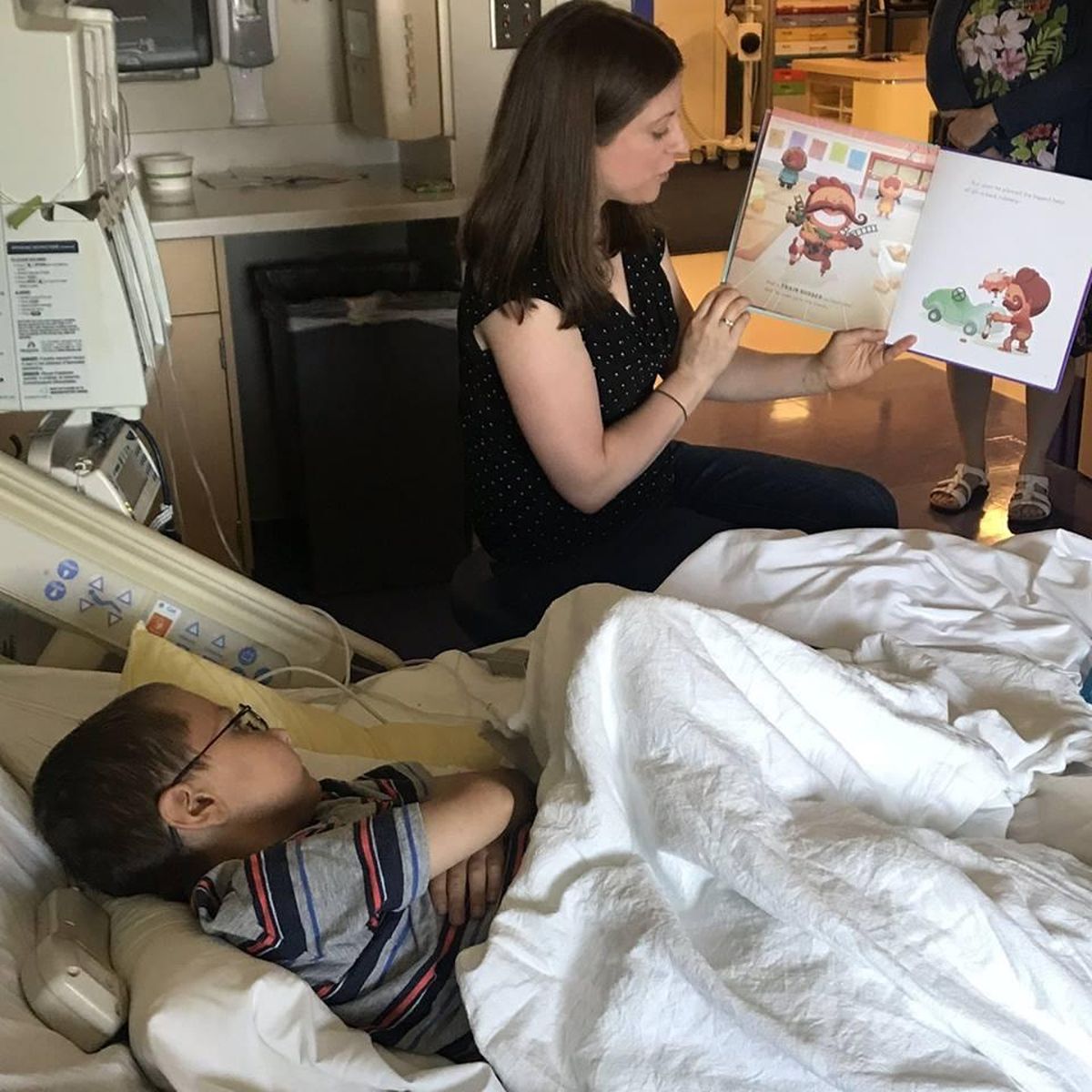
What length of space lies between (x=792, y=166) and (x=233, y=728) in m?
1.19

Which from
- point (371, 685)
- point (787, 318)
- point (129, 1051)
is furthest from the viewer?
point (787, 318)

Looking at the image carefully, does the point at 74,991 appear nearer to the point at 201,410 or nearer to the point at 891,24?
the point at 201,410

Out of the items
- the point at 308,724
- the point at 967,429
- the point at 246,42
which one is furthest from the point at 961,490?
the point at 308,724

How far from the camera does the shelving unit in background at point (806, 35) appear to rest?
7.41 m

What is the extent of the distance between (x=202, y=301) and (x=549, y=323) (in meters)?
1.25

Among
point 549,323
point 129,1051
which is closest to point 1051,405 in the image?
point 549,323

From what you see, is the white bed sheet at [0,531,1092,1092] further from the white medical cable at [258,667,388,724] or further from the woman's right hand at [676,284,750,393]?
the woman's right hand at [676,284,750,393]

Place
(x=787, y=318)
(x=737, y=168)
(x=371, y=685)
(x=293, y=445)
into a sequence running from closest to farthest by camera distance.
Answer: (x=371, y=685)
(x=787, y=318)
(x=293, y=445)
(x=737, y=168)

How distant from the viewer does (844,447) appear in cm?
393

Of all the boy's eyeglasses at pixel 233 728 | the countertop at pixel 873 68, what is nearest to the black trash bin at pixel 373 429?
the boy's eyeglasses at pixel 233 728

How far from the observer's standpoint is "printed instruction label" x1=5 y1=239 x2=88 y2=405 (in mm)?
1593

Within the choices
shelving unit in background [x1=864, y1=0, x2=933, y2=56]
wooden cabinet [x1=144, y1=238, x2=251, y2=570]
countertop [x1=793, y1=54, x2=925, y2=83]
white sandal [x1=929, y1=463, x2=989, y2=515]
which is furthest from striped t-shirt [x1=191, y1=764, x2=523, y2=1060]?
shelving unit in background [x1=864, y1=0, x2=933, y2=56]

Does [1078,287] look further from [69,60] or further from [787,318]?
[69,60]

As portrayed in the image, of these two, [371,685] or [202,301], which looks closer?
[371,685]
